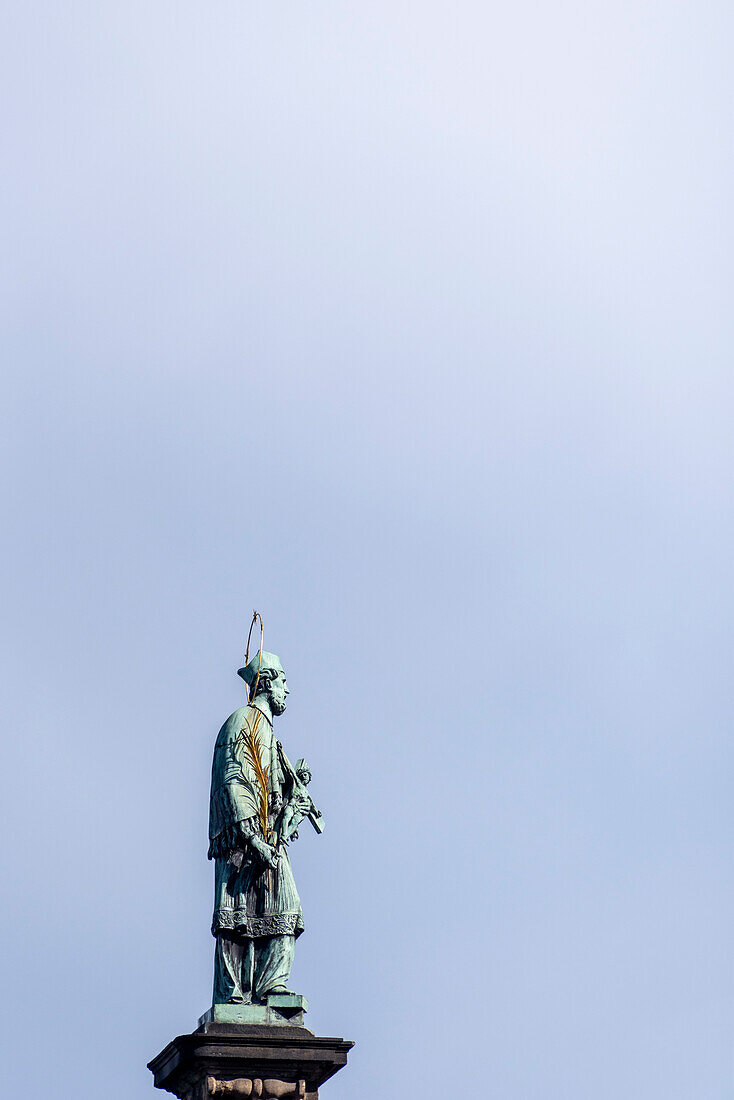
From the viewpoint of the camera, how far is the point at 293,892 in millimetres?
22516

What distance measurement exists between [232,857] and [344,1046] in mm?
2673

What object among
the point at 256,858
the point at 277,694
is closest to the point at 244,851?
the point at 256,858

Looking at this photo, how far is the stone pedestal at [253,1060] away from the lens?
20.8 metres

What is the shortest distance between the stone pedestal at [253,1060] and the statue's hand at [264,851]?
6.49 ft

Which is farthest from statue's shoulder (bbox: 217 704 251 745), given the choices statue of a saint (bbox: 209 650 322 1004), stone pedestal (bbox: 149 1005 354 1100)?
stone pedestal (bbox: 149 1005 354 1100)

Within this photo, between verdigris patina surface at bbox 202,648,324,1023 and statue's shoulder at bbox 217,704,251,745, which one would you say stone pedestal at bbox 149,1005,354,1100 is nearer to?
verdigris patina surface at bbox 202,648,324,1023

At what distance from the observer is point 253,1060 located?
2086 centimetres

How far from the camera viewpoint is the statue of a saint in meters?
22.0

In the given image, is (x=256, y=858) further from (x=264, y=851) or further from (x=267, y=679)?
(x=267, y=679)

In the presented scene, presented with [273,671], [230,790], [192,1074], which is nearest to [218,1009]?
[192,1074]

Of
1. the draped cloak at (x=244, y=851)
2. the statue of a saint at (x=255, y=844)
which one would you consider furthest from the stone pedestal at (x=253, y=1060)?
the draped cloak at (x=244, y=851)

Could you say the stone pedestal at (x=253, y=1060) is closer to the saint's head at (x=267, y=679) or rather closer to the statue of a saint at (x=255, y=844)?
the statue of a saint at (x=255, y=844)

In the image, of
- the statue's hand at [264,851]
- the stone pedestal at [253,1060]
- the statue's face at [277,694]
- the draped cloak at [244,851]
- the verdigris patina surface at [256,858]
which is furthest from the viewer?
the statue's face at [277,694]

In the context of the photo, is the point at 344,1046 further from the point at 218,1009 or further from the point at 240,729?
the point at 240,729
